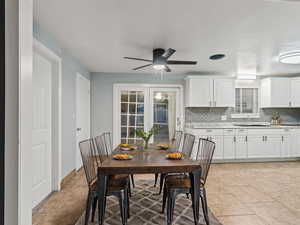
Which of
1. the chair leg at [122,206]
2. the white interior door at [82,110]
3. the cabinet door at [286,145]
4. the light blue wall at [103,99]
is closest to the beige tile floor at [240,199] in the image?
the chair leg at [122,206]

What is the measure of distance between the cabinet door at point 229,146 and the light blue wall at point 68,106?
356 centimetres

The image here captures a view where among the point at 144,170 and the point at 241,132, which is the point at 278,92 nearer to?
the point at 241,132

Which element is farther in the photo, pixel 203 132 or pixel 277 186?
pixel 203 132

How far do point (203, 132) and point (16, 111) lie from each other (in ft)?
13.9

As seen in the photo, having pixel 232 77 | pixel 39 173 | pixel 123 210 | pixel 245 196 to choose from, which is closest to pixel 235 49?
pixel 232 77

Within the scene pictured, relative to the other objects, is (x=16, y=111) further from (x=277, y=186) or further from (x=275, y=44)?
(x=277, y=186)

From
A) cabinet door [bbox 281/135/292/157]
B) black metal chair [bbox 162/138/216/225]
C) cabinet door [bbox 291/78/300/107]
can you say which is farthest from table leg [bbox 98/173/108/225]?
cabinet door [bbox 291/78/300/107]

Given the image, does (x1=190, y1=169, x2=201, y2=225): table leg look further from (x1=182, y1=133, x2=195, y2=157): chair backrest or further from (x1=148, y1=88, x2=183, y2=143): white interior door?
(x1=148, y1=88, x2=183, y2=143): white interior door

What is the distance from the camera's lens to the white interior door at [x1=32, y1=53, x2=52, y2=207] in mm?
2432

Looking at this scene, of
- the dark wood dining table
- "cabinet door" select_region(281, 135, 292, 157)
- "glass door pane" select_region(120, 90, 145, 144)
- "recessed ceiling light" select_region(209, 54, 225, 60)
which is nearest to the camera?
the dark wood dining table

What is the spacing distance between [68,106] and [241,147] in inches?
165

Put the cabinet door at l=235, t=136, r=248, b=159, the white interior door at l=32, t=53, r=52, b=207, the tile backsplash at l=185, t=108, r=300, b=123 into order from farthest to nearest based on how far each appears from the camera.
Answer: the tile backsplash at l=185, t=108, r=300, b=123 → the cabinet door at l=235, t=136, r=248, b=159 → the white interior door at l=32, t=53, r=52, b=207

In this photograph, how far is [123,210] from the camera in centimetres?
193

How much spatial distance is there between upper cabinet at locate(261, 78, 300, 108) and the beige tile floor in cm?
191
